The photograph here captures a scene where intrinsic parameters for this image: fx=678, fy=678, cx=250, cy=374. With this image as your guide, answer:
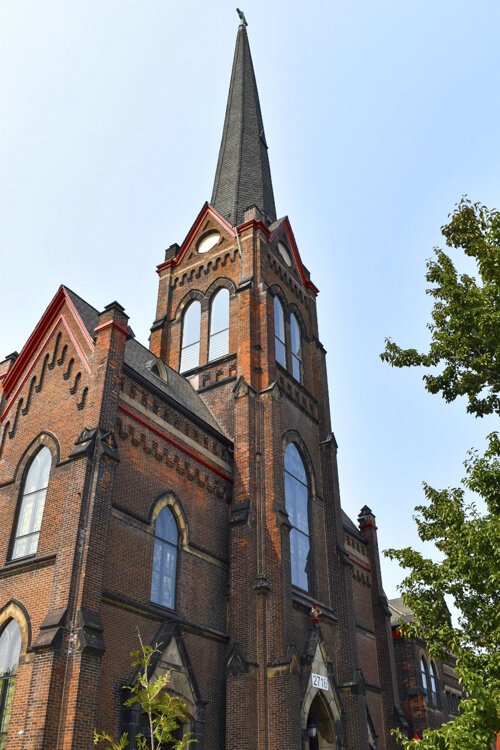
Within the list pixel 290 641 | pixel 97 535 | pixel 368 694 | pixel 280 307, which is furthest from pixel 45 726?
pixel 280 307

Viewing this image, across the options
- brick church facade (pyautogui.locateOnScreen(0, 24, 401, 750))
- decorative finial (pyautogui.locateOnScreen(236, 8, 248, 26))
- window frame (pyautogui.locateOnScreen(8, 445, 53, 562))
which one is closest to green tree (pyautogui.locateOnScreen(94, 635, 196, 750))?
brick church facade (pyautogui.locateOnScreen(0, 24, 401, 750))

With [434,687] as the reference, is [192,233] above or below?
above

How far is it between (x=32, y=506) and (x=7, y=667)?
→ 372 centimetres

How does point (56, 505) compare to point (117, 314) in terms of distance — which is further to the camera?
point (117, 314)

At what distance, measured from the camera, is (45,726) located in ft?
39.5

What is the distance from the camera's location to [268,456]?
827 inches

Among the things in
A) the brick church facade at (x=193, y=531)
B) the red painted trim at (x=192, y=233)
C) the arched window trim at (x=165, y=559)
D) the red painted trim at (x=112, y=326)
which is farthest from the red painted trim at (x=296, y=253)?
the arched window trim at (x=165, y=559)

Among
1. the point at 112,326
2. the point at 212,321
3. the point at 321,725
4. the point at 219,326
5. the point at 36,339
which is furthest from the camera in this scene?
the point at 212,321

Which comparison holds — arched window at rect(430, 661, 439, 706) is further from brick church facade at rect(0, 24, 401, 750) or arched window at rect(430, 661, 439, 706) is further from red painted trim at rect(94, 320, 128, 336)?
red painted trim at rect(94, 320, 128, 336)

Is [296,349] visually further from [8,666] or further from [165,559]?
[8,666]

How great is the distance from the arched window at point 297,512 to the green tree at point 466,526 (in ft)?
29.7

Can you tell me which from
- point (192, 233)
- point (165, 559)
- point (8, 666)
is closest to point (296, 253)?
point (192, 233)

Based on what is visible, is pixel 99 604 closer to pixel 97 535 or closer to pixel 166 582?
pixel 97 535

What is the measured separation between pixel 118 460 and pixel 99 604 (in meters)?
3.18
